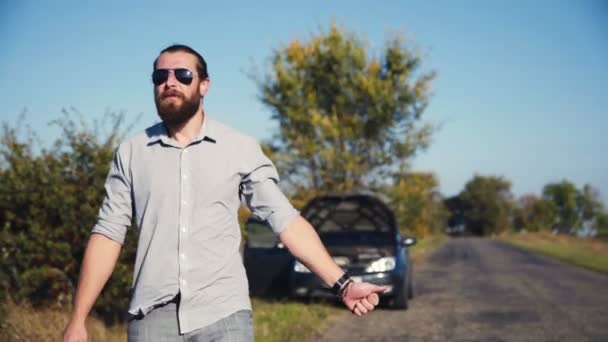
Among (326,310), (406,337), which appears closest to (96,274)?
(406,337)

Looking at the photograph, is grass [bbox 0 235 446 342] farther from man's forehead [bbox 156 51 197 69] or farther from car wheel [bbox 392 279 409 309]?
man's forehead [bbox 156 51 197 69]

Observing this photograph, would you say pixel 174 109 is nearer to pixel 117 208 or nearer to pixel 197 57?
pixel 197 57

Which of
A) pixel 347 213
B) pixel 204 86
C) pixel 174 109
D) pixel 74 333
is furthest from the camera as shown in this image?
pixel 347 213

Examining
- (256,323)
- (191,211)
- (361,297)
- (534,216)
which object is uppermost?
(534,216)

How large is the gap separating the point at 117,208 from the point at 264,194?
0.60 meters

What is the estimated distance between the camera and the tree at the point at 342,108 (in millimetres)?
18516

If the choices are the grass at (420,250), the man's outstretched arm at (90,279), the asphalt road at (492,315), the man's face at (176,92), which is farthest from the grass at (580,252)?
the man's outstretched arm at (90,279)

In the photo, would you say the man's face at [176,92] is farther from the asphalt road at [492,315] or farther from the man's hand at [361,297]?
the asphalt road at [492,315]

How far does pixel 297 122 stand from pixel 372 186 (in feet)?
9.20

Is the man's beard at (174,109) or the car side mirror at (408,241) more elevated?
the man's beard at (174,109)

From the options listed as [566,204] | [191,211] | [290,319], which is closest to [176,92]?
[191,211]

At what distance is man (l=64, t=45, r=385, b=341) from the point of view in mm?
2598

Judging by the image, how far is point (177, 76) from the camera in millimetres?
2756

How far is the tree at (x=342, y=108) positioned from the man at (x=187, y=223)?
15.5 meters
